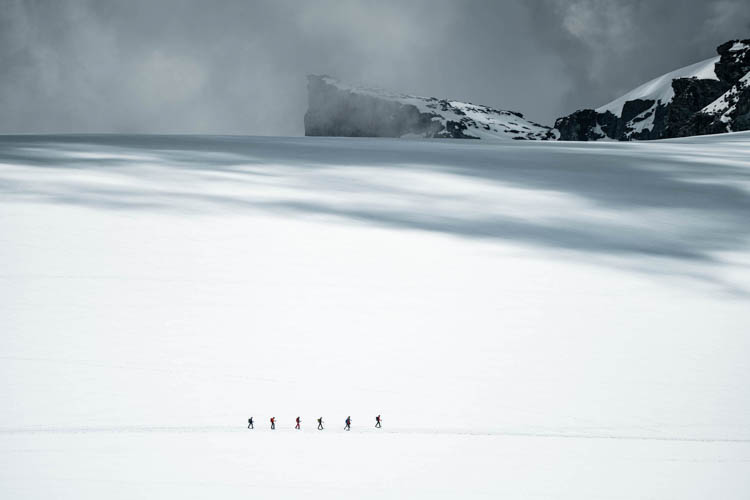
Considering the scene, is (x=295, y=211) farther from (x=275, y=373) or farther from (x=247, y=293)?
(x=275, y=373)

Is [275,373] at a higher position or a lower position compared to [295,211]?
lower

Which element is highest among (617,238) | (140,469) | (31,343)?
(617,238)

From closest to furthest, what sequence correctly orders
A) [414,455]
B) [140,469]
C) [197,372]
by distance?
[140,469] → [414,455] → [197,372]

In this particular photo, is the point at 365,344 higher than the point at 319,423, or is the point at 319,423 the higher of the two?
the point at 365,344

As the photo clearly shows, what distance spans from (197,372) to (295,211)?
183 inches

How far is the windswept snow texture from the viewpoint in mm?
4480

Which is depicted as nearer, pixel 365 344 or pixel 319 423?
pixel 319 423

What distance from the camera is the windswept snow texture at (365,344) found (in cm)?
448

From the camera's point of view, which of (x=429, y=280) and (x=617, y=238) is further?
(x=617, y=238)

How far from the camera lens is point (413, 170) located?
43.7ft

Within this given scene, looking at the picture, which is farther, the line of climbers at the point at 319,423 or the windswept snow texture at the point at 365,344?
the line of climbers at the point at 319,423

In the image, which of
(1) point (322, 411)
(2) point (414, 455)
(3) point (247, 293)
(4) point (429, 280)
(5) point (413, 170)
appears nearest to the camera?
(2) point (414, 455)

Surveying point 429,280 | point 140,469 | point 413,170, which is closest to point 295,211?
point 429,280

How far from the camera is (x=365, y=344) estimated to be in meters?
5.95
